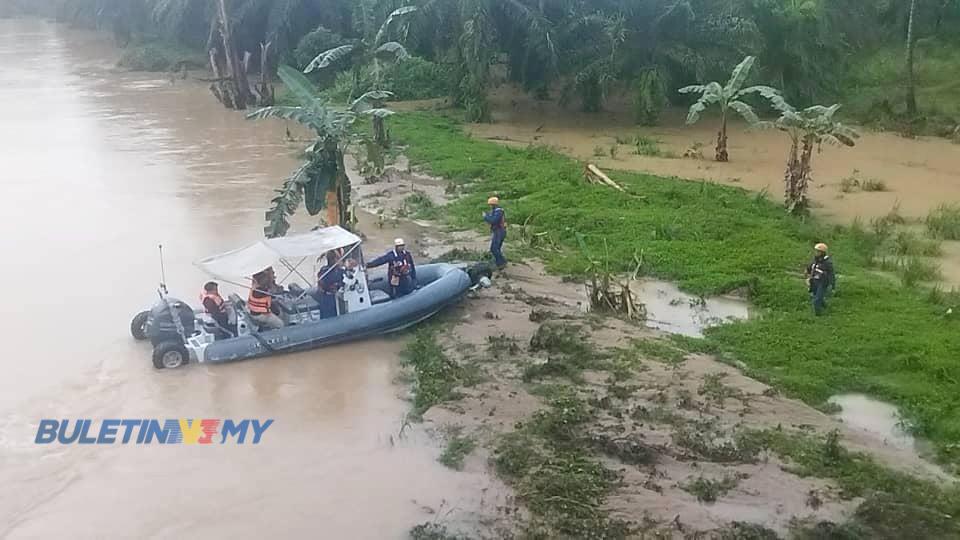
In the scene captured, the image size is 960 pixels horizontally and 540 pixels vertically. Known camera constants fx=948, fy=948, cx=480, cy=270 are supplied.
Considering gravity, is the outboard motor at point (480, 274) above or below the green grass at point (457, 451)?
above

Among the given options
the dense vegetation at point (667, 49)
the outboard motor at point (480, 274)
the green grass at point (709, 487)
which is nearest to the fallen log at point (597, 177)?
the outboard motor at point (480, 274)

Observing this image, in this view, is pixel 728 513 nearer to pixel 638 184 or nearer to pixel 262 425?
pixel 262 425

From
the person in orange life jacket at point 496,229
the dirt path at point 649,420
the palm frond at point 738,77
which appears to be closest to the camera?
the dirt path at point 649,420

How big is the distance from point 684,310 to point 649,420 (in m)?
3.28

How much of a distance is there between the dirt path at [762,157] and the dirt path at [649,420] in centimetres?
495

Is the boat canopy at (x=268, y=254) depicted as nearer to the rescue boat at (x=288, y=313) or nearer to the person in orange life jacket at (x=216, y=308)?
the rescue boat at (x=288, y=313)

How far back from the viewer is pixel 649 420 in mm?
8922

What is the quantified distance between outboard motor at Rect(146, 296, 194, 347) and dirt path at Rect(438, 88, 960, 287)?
380 inches

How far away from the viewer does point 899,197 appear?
56.5 feet

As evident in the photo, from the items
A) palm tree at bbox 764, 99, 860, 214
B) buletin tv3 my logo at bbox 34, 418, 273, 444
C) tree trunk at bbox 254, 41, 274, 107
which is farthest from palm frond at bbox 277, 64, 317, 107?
tree trunk at bbox 254, 41, 274, 107

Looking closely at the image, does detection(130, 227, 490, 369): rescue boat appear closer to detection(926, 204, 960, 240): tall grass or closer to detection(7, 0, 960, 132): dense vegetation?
detection(926, 204, 960, 240): tall grass

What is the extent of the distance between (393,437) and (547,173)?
10207 mm

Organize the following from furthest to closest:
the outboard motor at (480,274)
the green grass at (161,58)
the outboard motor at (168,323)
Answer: the green grass at (161,58) < the outboard motor at (480,274) < the outboard motor at (168,323)

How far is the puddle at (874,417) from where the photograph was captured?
8.66m
